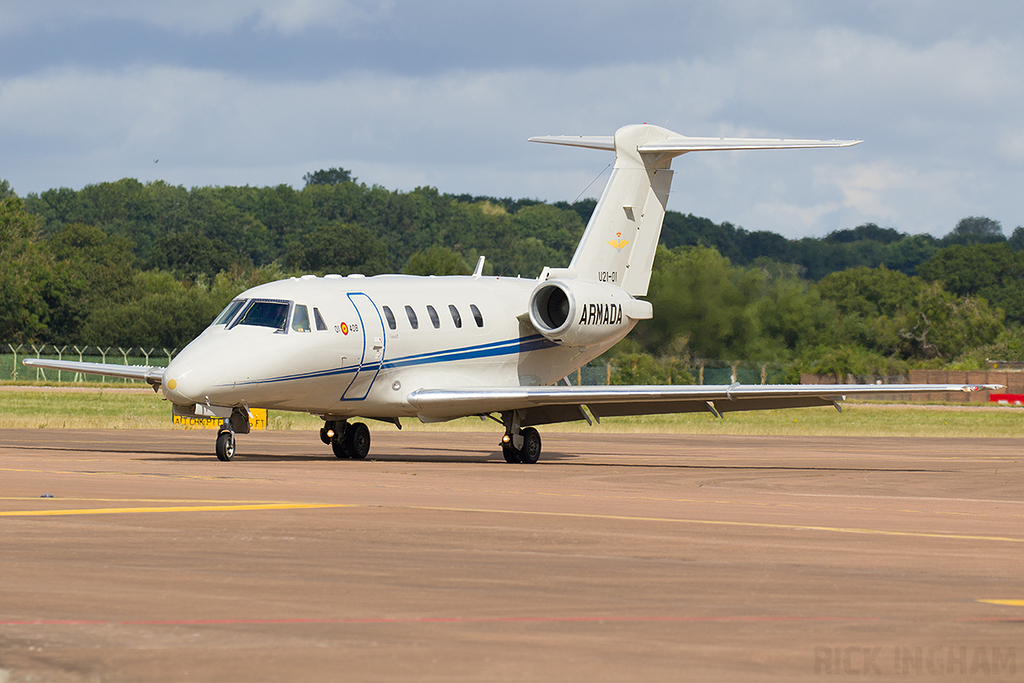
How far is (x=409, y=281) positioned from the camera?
26953 millimetres

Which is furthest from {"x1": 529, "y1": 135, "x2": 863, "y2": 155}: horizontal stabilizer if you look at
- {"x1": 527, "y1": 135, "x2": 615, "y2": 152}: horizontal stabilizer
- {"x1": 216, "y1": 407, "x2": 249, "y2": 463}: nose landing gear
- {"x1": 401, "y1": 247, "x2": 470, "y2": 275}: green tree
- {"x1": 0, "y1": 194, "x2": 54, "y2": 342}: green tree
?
{"x1": 0, "y1": 194, "x2": 54, "y2": 342}: green tree

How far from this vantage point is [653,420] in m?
52.1

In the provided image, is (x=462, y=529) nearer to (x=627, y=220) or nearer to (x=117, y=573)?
(x=117, y=573)

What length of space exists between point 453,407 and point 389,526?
40.5 feet

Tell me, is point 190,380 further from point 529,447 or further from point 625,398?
point 625,398

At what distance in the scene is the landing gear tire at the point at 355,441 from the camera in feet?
85.9

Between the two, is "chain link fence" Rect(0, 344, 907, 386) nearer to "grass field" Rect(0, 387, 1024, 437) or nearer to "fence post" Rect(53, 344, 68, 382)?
"fence post" Rect(53, 344, 68, 382)

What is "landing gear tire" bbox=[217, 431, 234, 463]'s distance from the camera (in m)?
23.0

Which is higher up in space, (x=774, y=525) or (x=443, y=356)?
(x=443, y=356)

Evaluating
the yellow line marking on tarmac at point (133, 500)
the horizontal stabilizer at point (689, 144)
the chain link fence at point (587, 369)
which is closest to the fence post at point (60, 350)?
the chain link fence at point (587, 369)

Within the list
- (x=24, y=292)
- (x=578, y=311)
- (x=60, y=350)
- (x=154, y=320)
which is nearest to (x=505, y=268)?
(x=154, y=320)

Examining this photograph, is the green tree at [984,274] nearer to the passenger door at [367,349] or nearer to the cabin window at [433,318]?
the cabin window at [433,318]

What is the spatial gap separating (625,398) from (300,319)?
6077 millimetres

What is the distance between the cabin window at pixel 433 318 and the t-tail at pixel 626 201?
4872mm
